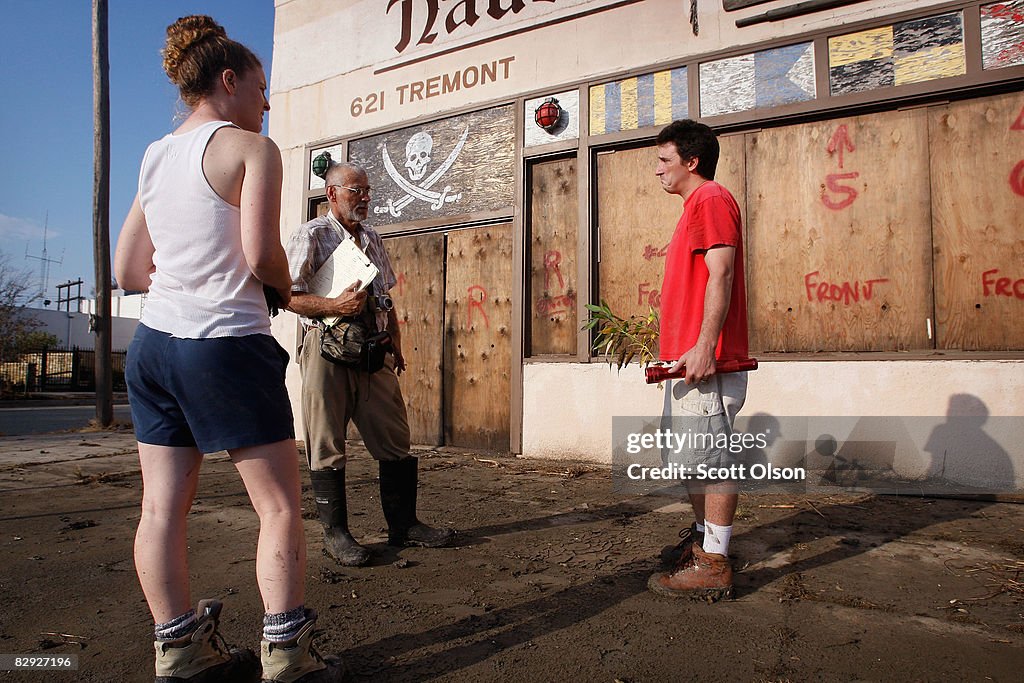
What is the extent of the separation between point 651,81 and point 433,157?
2327 mm

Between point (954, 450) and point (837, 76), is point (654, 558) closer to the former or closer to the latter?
point (954, 450)

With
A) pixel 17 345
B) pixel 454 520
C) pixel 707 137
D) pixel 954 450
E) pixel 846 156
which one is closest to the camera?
pixel 707 137

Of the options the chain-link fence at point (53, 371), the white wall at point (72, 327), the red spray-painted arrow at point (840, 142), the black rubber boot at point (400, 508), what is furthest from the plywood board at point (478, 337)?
the white wall at point (72, 327)

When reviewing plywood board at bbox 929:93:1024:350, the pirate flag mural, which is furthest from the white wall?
plywood board at bbox 929:93:1024:350

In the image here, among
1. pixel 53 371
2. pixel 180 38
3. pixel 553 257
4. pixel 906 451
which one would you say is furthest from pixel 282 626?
pixel 53 371

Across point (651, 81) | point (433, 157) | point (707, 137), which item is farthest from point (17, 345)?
point (707, 137)

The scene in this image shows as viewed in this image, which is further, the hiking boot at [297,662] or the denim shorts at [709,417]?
the denim shorts at [709,417]

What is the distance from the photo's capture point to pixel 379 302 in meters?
3.19

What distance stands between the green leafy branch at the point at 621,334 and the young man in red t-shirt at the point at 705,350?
2544 millimetres

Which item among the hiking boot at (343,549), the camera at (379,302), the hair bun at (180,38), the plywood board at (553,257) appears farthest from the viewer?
the plywood board at (553,257)

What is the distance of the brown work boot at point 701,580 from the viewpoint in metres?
2.47

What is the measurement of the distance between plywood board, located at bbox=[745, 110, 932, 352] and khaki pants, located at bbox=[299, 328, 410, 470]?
122 inches

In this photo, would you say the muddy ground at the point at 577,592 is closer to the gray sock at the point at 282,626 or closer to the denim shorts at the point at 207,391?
the gray sock at the point at 282,626

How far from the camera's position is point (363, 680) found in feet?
6.15
